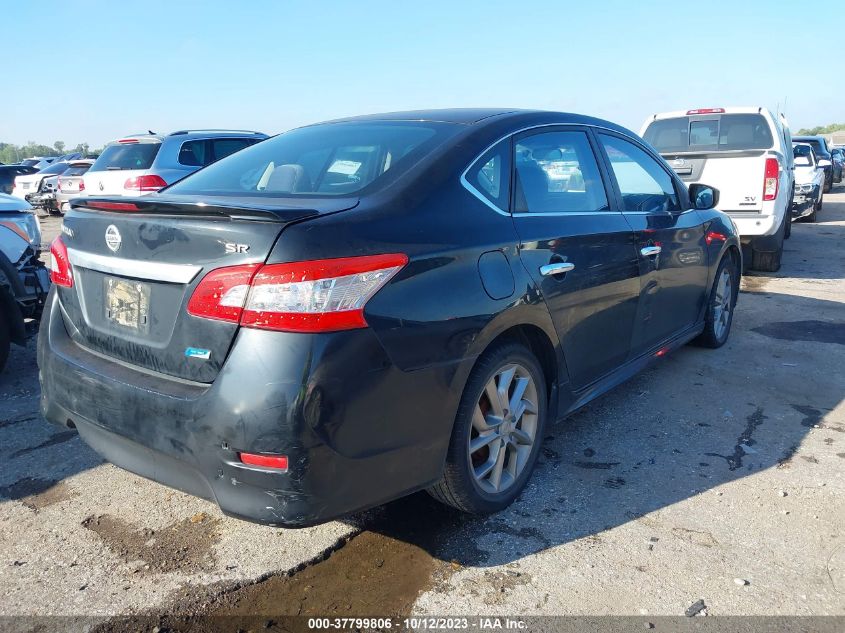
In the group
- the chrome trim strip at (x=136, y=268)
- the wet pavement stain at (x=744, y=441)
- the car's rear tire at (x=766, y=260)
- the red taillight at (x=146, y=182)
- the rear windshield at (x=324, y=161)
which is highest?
the rear windshield at (x=324, y=161)

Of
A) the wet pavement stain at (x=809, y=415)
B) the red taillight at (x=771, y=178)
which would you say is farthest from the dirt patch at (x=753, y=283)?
the wet pavement stain at (x=809, y=415)

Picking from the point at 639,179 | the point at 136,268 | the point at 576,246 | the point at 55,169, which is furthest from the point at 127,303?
the point at 55,169

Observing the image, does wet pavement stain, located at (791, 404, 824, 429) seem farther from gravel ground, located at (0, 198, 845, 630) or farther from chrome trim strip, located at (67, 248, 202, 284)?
chrome trim strip, located at (67, 248, 202, 284)

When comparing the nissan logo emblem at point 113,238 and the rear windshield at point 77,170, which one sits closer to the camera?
the nissan logo emblem at point 113,238

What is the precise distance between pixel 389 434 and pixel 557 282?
1181mm

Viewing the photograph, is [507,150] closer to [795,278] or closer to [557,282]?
[557,282]

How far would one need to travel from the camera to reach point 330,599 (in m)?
2.56

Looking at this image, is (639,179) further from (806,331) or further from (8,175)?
(8,175)

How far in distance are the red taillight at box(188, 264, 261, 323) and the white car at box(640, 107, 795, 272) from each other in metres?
7.45

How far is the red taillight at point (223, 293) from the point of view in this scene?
2.28 m

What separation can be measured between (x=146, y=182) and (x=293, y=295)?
8.83m

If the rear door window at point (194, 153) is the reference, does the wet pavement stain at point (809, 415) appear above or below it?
below

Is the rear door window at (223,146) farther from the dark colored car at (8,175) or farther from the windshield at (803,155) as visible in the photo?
the windshield at (803,155)

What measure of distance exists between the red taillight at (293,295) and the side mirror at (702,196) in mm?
3353
